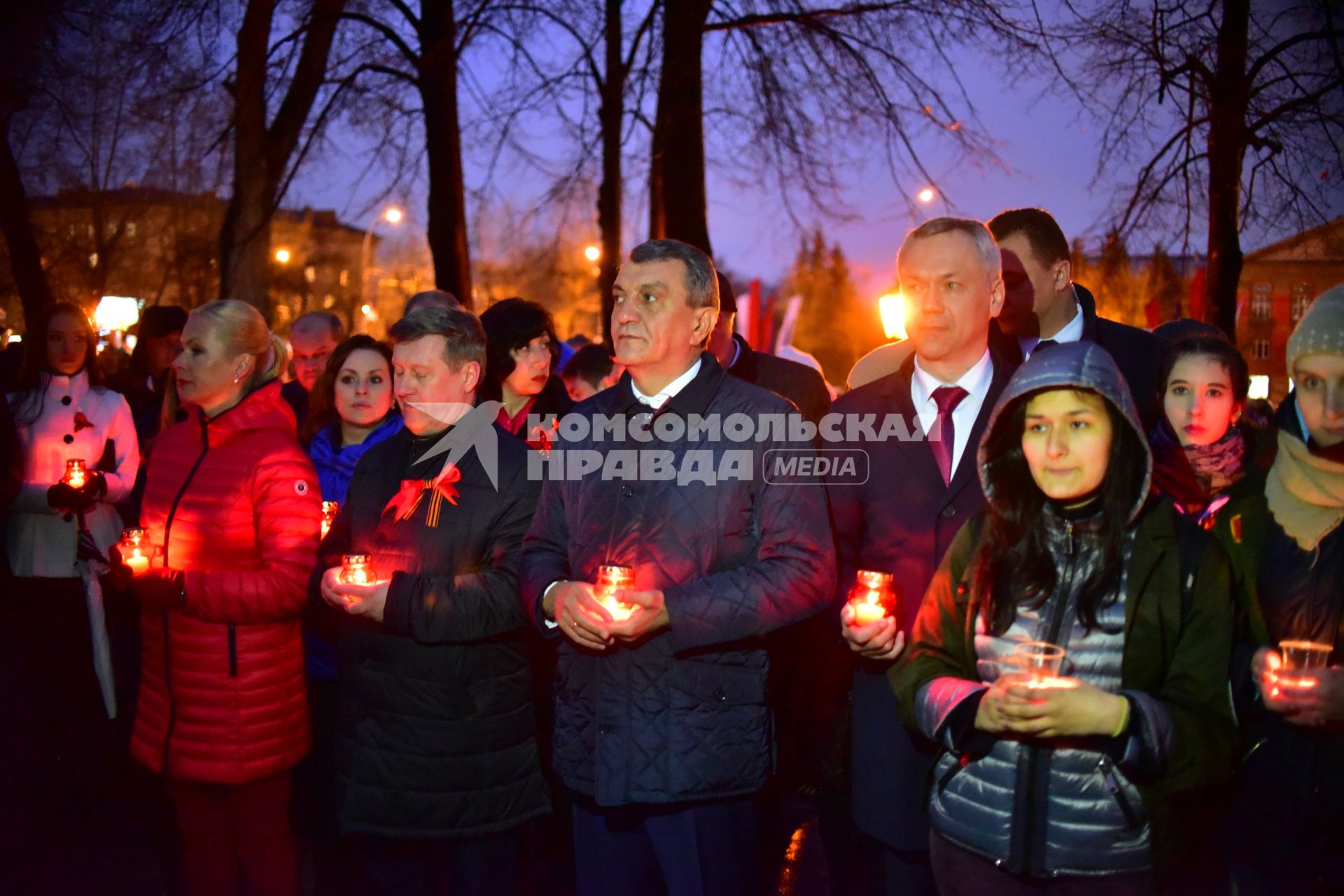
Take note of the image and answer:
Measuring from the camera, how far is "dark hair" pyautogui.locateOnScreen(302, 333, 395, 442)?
15.9 feet

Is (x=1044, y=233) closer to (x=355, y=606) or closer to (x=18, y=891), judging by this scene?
(x=355, y=606)

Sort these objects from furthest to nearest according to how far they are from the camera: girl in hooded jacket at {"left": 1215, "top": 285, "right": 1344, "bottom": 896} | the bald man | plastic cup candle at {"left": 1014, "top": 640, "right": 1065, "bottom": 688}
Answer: the bald man
girl in hooded jacket at {"left": 1215, "top": 285, "right": 1344, "bottom": 896}
plastic cup candle at {"left": 1014, "top": 640, "right": 1065, "bottom": 688}

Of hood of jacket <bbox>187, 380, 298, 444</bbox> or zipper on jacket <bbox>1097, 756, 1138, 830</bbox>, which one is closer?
zipper on jacket <bbox>1097, 756, 1138, 830</bbox>

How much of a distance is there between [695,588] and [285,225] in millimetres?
70092

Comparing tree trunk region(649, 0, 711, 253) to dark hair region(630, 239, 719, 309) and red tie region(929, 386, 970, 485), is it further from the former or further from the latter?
red tie region(929, 386, 970, 485)

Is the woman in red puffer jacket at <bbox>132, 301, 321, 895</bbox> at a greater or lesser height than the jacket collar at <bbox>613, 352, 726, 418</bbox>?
lesser

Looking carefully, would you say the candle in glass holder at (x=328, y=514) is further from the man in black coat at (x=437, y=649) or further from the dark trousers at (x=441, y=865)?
the dark trousers at (x=441, y=865)

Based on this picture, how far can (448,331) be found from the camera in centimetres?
365

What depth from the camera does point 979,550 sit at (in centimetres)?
269

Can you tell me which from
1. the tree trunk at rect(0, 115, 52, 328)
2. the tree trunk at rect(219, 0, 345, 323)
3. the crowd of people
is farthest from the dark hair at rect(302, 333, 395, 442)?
the tree trunk at rect(0, 115, 52, 328)

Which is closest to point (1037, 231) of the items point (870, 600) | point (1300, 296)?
point (1300, 296)

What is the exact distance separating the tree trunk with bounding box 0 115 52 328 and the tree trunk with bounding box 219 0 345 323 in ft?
7.09

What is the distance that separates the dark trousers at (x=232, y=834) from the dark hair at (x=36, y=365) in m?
3.15

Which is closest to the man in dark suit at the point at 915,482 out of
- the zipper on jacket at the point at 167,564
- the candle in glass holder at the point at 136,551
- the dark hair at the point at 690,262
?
the dark hair at the point at 690,262
